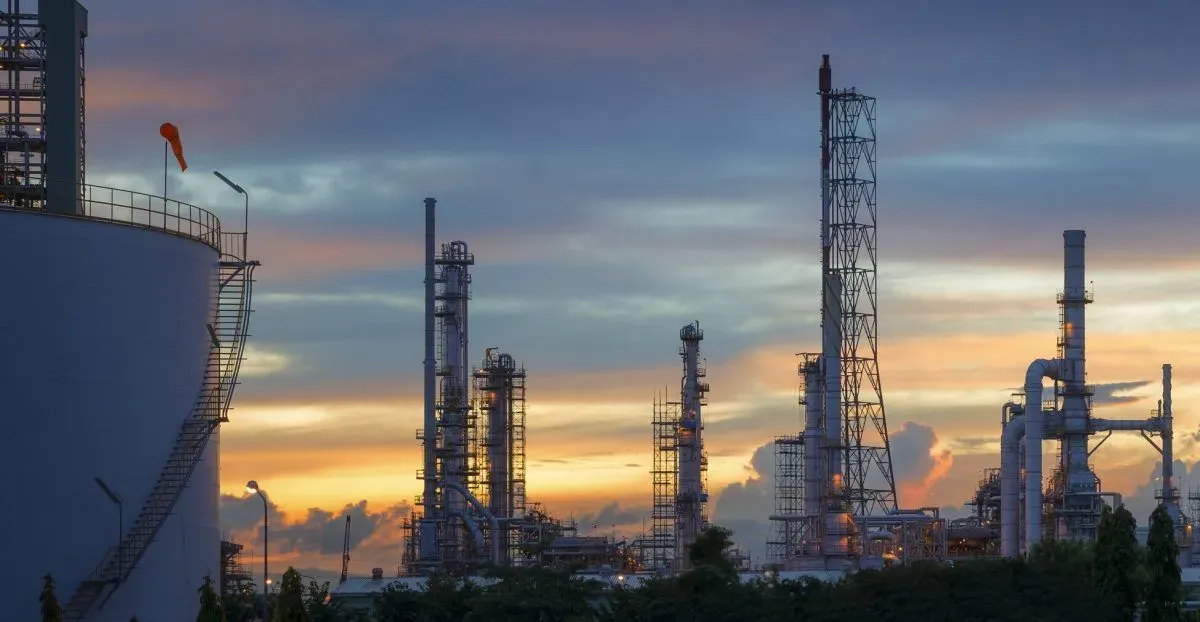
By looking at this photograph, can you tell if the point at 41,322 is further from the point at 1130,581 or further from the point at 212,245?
the point at 1130,581

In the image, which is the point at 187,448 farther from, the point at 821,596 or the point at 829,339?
the point at 829,339

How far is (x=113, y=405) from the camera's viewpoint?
4825cm

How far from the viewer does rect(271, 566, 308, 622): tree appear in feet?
142

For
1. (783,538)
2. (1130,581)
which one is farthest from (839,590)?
(783,538)

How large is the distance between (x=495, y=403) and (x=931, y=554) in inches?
1209

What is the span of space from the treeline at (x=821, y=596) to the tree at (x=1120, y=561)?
0.14ft

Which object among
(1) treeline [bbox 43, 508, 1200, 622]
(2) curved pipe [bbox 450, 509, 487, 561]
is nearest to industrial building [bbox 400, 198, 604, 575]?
(2) curved pipe [bbox 450, 509, 487, 561]

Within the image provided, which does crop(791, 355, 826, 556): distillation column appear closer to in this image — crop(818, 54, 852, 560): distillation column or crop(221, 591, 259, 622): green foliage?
crop(818, 54, 852, 560): distillation column

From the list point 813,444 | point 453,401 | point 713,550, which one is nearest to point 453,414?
point 453,401

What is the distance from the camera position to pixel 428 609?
175ft

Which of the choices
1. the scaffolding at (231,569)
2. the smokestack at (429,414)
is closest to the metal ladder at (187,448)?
the scaffolding at (231,569)

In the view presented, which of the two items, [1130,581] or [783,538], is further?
[783,538]

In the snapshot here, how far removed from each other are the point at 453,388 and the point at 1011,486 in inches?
1287

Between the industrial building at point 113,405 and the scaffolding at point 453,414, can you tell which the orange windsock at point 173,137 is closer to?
the industrial building at point 113,405
